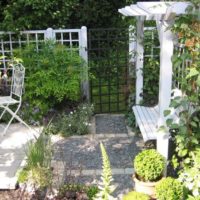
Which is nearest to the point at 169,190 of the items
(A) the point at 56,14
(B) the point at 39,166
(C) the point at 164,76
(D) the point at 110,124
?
(C) the point at 164,76

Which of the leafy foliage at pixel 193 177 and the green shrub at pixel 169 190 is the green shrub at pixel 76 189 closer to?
the green shrub at pixel 169 190

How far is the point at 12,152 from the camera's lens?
490cm

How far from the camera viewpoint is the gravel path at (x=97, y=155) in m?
4.29

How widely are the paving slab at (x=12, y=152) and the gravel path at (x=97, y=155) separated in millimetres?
431

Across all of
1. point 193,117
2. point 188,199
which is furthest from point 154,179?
point 193,117

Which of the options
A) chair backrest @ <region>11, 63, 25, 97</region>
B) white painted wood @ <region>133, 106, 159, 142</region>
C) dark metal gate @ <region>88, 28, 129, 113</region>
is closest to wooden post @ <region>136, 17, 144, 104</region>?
white painted wood @ <region>133, 106, 159, 142</region>

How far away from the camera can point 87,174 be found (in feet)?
14.6

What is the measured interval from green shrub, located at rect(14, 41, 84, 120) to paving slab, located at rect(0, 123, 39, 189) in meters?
0.47

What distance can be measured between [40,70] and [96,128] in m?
1.26

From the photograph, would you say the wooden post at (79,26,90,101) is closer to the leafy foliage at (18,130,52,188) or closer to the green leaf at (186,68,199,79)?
the leafy foliage at (18,130,52,188)

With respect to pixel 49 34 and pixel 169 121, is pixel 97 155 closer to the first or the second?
pixel 169 121

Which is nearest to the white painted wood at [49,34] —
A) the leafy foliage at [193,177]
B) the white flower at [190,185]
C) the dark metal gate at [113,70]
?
the dark metal gate at [113,70]

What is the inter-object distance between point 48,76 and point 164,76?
2.61 m

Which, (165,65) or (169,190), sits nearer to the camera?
(169,190)
